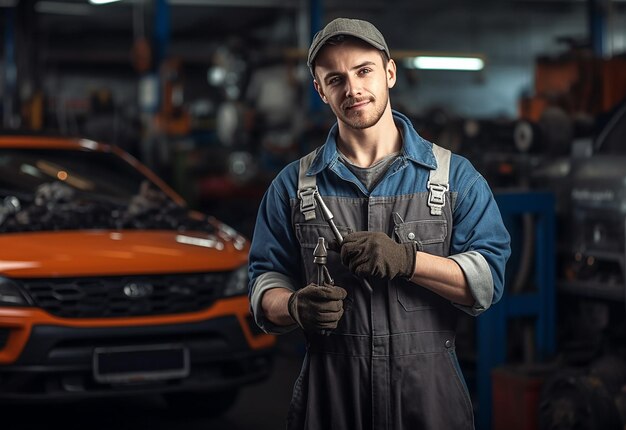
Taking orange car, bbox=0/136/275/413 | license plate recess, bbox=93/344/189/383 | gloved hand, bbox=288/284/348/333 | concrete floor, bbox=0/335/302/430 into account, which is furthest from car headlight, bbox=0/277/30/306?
gloved hand, bbox=288/284/348/333

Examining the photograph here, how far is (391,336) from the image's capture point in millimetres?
2436

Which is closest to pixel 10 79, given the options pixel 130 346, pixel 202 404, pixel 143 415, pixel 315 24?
pixel 315 24

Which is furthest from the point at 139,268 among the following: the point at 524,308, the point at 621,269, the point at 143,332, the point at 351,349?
the point at 351,349

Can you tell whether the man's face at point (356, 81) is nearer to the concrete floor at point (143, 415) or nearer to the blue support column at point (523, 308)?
the blue support column at point (523, 308)

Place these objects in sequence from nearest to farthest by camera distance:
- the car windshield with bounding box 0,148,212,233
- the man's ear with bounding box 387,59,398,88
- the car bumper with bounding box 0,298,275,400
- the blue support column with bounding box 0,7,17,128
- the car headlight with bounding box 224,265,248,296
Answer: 1. the man's ear with bounding box 387,59,398,88
2. the car bumper with bounding box 0,298,275,400
3. the car headlight with bounding box 224,265,248,296
4. the car windshield with bounding box 0,148,212,233
5. the blue support column with bounding box 0,7,17,128

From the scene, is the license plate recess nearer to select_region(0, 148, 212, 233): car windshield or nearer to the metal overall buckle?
select_region(0, 148, 212, 233): car windshield

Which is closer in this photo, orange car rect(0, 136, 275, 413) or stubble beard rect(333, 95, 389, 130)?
stubble beard rect(333, 95, 389, 130)

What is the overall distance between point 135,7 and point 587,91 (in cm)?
1702

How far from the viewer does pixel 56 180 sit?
5.74m

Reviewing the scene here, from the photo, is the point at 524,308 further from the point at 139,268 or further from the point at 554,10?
the point at 554,10

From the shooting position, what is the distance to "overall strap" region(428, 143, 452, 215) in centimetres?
243

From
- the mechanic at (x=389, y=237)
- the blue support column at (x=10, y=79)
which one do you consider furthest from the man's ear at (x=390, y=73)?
Result: the blue support column at (x=10, y=79)

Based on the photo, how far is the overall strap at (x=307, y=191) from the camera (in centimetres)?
246

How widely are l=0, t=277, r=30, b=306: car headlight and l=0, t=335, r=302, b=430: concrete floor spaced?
1050 mm
